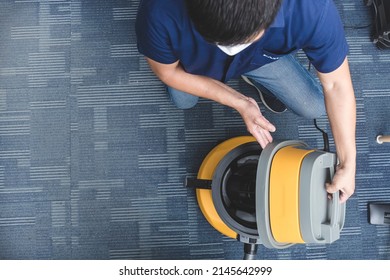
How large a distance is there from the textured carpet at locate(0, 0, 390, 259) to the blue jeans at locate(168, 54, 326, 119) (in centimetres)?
17

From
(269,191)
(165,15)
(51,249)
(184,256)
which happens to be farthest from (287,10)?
(51,249)

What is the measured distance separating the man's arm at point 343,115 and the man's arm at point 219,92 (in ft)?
0.58

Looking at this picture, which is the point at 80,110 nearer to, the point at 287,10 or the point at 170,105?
the point at 170,105

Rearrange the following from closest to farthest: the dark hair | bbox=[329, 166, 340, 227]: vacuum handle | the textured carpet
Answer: the dark hair
bbox=[329, 166, 340, 227]: vacuum handle
the textured carpet

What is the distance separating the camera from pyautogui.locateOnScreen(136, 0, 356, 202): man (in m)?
0.81

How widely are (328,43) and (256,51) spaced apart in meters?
0.17

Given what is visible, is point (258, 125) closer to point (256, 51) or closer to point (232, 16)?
point (256, 51)

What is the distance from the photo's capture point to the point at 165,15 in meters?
1.01

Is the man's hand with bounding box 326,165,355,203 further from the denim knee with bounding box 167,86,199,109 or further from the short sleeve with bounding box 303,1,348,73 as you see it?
the denim knee with bounding box 167,86,199,109

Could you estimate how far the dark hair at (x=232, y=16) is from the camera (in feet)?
2.57

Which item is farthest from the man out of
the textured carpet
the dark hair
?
the textured carpet

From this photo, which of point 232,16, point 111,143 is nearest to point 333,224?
point 232,16

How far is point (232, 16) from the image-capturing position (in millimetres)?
788

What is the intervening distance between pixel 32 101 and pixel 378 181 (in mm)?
1264
